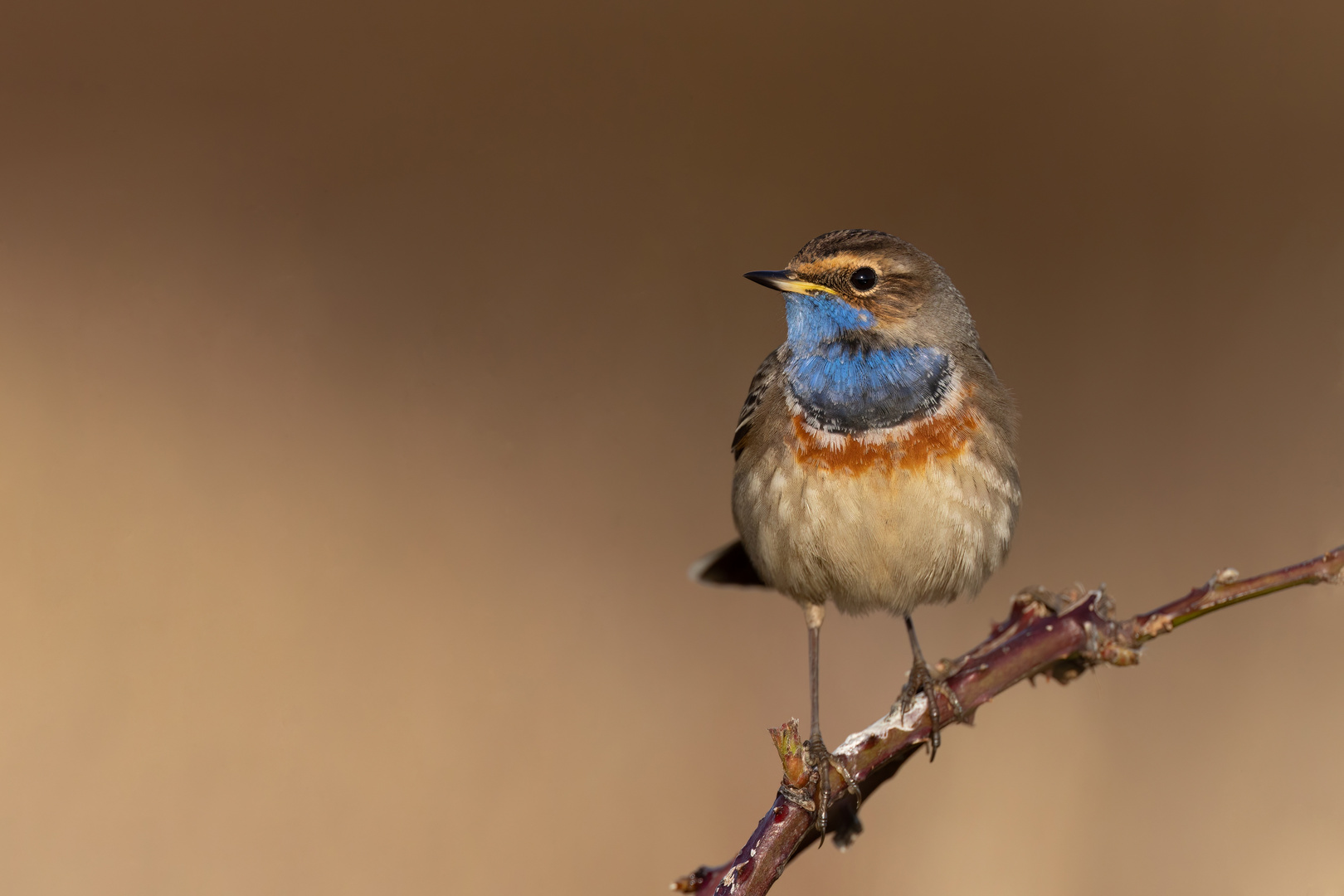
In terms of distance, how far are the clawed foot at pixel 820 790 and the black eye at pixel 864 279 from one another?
853 mm

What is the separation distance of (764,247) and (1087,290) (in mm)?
891

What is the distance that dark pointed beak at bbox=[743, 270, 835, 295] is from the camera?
182cm

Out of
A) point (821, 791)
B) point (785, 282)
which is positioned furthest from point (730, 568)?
point (821, 791)

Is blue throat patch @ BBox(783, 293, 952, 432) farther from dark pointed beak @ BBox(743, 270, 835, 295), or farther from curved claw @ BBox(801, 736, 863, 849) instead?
Result: curved claw @ BBox(801, 736, 863, 849)

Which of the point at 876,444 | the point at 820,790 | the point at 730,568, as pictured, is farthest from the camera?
the point at 730,568

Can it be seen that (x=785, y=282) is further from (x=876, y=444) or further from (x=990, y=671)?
(x=990, y=671)

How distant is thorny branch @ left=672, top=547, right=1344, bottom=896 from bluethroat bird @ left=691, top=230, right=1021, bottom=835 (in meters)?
0.24

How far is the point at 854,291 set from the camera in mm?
1870

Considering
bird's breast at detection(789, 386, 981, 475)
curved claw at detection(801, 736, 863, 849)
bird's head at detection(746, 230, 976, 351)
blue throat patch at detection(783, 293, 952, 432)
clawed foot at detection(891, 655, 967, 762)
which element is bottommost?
curved claw at detection(801, 736, 863, 849)

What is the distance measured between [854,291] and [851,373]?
5.9 inches

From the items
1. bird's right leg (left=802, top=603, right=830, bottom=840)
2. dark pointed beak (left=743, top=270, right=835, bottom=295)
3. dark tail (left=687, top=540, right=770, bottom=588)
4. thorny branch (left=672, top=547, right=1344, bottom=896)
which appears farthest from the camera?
dark tail (left=687, top=540, right=770, bottom=588)

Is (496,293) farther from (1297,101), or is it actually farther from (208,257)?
(1297,101)

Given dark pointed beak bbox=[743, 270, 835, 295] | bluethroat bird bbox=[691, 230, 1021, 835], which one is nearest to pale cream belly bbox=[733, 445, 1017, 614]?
bluethroat bird bbox=[691, 230, 1021, 835]

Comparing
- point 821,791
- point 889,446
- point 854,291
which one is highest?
point 854,291
